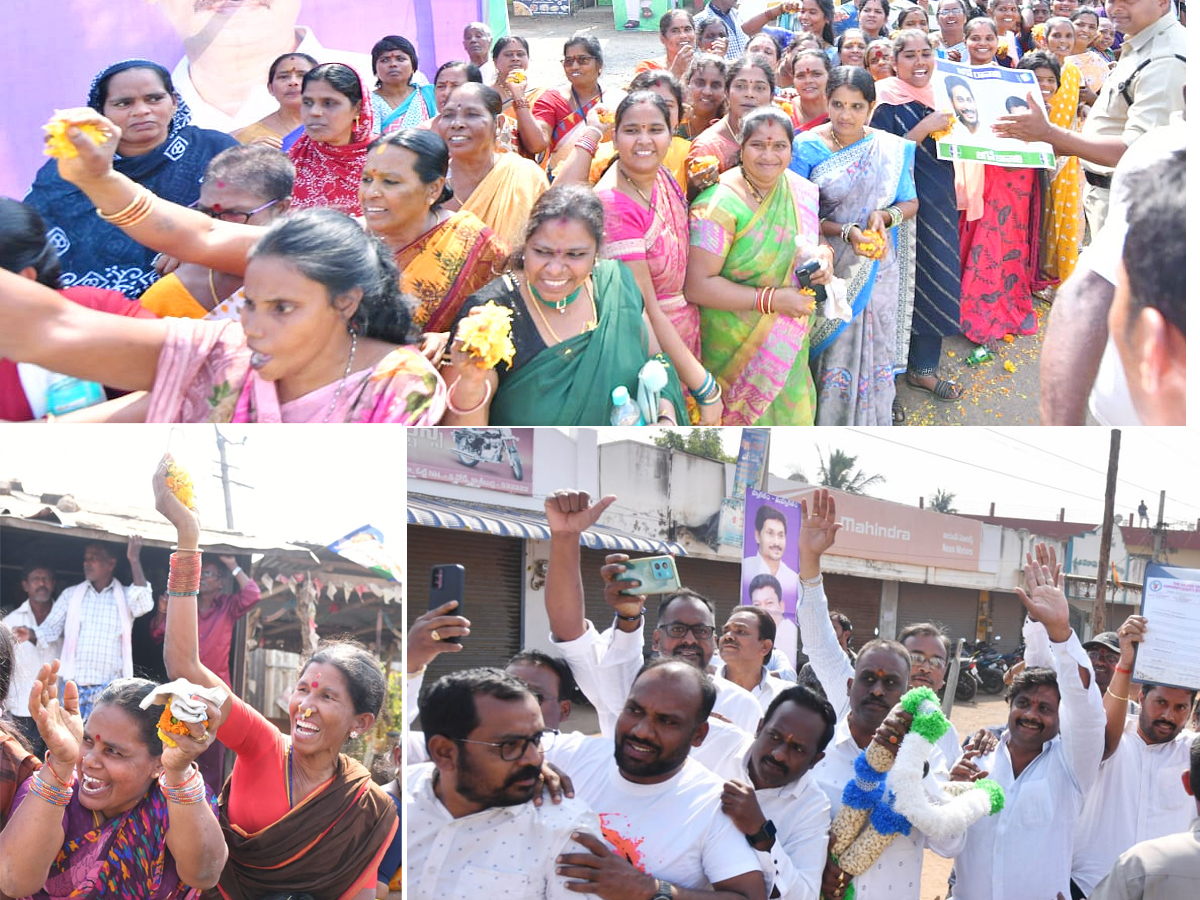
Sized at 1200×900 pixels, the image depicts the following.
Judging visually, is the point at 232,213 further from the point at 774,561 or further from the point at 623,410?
the point at 774,561

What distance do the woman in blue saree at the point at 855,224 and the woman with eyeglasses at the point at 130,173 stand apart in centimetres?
218

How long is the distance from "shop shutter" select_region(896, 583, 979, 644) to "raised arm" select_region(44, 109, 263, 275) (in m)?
1.93

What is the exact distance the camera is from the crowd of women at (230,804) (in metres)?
2.54

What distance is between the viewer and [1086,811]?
2689 mm

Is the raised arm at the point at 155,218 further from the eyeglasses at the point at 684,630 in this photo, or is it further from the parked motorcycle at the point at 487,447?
the eyeglasses at the point at 684,630

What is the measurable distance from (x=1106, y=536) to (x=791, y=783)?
1.02 meters

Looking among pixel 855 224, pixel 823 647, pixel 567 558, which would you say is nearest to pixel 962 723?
pixel 823 647

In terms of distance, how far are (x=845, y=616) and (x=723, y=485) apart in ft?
1.48

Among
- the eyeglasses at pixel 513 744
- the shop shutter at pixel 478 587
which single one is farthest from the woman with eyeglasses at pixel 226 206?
the eyeglasses at pixel 513 744

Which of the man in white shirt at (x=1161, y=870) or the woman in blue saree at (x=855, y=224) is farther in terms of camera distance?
the woman in blue saree at (x=855, y=224)

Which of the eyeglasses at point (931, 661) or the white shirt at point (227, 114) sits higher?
the white shirt at point (227, 114)

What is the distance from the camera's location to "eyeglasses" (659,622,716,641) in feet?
8.60

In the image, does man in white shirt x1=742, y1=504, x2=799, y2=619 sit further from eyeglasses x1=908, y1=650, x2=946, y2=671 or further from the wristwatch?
the wristwatch

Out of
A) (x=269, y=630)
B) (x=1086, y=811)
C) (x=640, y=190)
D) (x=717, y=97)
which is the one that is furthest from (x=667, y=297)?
(x=1086, y=811)
